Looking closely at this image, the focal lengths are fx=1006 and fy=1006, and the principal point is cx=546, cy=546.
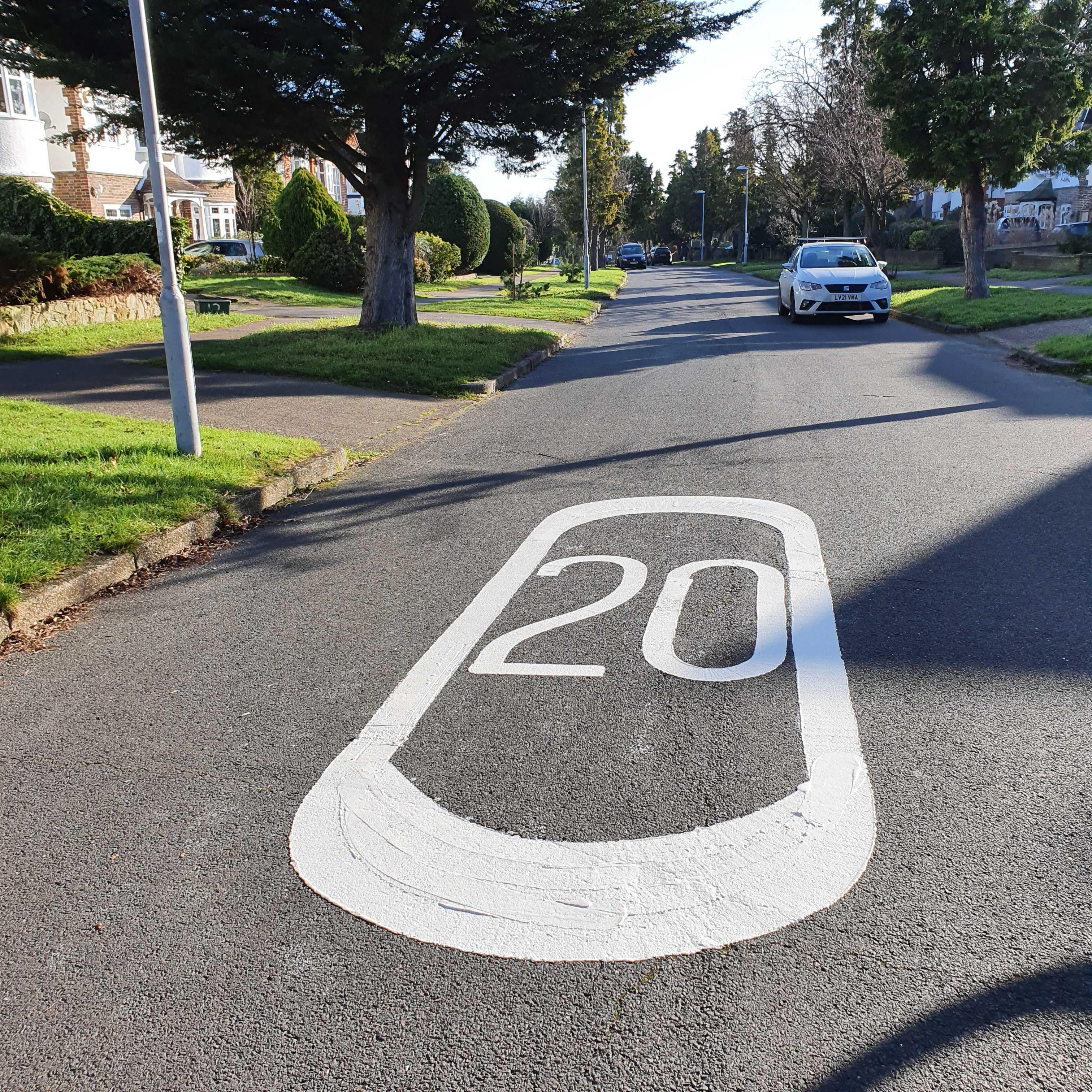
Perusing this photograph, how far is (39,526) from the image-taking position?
5820 mm

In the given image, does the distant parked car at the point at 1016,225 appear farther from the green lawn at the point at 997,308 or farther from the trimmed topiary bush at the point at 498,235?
the green lawn at the point at 997,308

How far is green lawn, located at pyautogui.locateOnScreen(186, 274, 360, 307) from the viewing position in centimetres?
2503

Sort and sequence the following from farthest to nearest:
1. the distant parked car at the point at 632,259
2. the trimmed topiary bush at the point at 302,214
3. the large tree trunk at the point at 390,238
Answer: the distant parked car at the point at 632,259 < the trimmed topiary bush at the point at 302,214 < the large tree trunk at the point at 390,238

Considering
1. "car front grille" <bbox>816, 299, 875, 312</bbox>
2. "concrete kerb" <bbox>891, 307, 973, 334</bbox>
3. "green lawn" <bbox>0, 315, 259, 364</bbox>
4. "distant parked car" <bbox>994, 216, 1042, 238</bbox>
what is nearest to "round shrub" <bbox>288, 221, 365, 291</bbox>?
"green lawn" <bbox>0, 315, 259, 364</bbox>

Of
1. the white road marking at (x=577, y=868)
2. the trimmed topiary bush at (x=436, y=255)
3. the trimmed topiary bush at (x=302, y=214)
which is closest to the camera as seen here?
the white road marking at (x=577, y=868)

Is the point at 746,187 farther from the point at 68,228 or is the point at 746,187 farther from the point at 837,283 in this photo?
the point at 68,228

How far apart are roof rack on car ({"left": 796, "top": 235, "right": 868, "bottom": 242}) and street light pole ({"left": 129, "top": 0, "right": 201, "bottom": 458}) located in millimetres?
17931

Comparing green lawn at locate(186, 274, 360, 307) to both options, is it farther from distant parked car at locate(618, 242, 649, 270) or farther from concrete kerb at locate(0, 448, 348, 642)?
distant parked car at locate(618, 242, 649, 270)

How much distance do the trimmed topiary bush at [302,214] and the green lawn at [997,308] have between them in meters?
16.0

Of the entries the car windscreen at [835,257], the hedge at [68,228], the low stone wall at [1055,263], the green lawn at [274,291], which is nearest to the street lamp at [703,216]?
the low stone wall at [1055,263]

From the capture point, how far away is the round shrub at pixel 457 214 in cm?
3916

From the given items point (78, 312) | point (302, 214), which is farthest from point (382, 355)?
point (302, 214)

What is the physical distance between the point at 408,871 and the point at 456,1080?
81 centimetres

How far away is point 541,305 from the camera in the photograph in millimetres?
26406
